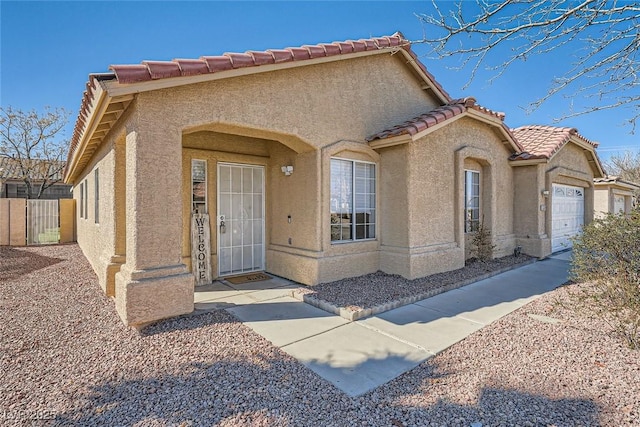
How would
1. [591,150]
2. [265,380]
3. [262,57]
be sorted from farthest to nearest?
[591,150] < [262,57] < [265,380]

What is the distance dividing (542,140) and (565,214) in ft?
14.1

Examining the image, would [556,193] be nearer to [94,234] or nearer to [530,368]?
[530,368]

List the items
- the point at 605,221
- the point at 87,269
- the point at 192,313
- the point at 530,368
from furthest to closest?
the point at 87,269 < the point at 192,313 < the point at 605,221 < the point at 530,368

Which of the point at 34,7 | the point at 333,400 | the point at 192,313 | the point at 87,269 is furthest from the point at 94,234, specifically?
the point at 333,400

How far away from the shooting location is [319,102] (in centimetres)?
872

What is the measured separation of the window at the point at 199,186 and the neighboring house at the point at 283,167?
0.09 ft

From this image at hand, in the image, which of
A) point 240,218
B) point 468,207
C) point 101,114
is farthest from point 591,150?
point 101,114

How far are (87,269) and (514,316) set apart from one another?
12419mm

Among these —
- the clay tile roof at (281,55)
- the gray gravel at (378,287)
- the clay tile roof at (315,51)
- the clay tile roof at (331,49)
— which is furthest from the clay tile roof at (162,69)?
the gray gravel at (378,287)

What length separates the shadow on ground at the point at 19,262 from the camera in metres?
10.5

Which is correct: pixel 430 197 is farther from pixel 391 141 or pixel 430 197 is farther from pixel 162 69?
pixel 162 69

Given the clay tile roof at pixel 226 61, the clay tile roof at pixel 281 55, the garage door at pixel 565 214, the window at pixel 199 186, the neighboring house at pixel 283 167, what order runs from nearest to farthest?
the clay tile roof at pixel 226 61 → the neighboring house at pixel 283 167 → the clay tile roof at pixel 281 55 → the window at pixel 199 186 → the garage door at pixel 565 214

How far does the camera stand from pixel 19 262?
40.3ft

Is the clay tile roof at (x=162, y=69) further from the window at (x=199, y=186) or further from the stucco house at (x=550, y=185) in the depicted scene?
the stucco house at (x=550, y=185)
